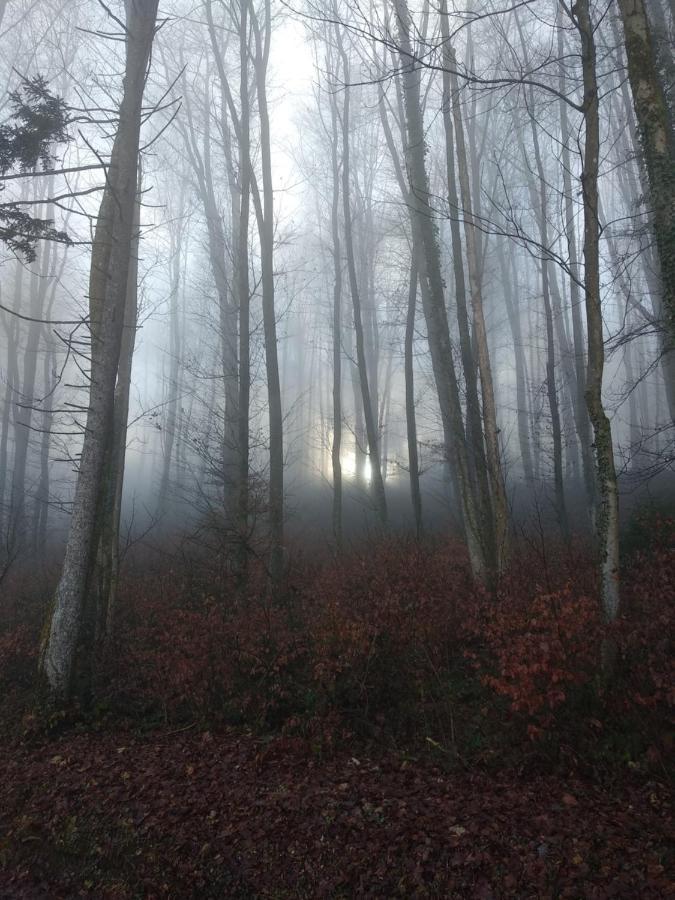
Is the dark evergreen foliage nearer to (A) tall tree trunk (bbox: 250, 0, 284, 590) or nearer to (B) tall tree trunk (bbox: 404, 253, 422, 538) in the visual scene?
(A) tall tree trunk (bbox: 250, 0, 284, 590)

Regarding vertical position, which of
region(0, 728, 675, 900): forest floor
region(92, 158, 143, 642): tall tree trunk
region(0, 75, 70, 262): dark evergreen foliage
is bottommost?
region(0, 728, 675, 900): forest floor

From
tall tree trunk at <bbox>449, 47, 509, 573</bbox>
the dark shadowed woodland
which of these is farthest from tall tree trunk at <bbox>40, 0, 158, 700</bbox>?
tall tree trunk at <bbox>449, 47, 509, 573</bbox>

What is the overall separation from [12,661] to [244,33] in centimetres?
1324

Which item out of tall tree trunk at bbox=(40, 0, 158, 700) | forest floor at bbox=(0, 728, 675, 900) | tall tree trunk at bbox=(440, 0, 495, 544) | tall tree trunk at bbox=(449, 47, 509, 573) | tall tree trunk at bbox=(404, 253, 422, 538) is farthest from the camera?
tall tree trunk at bbox=(404, 253, 422, 538)

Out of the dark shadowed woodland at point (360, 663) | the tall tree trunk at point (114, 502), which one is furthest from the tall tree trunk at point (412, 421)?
the tall tree trunk at point (114, 502)

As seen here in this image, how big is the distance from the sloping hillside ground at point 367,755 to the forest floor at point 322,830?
0.05 feet

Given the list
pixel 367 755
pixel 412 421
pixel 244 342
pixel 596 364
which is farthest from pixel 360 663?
pixel 412 421

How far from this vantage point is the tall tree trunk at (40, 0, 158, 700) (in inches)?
264

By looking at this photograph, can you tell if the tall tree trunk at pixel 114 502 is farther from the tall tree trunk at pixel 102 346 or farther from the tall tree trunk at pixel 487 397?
the tall tree trunk at pixel 487 397

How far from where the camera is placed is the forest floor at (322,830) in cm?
350

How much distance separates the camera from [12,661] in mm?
7570

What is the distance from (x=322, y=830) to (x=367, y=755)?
4.32ft

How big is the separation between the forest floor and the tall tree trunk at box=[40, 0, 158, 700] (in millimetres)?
1599

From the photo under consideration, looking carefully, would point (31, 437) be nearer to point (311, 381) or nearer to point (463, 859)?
point (311, 381)
